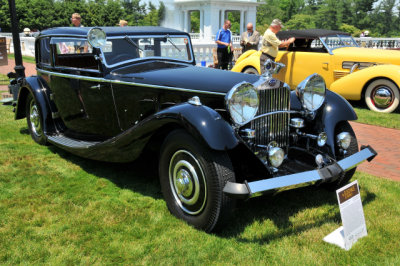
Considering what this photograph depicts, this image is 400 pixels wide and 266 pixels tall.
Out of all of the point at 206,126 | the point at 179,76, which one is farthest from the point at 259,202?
the point at 179,76

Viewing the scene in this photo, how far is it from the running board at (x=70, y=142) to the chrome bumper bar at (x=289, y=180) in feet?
6.65

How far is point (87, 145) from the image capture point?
407 centimetres

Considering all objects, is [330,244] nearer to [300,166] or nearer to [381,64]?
[300,166]

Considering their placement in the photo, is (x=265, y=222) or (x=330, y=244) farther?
(x=265, y=222)

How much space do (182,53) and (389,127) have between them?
13.1 feet

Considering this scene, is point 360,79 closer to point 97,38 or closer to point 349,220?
point 349,220

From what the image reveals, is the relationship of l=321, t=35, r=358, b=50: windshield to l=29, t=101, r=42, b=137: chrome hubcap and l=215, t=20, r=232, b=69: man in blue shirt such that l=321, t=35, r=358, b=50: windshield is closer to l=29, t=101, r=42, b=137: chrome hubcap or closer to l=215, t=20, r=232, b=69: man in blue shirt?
l=215, t=20, r=232, b=69: man in blue shirt

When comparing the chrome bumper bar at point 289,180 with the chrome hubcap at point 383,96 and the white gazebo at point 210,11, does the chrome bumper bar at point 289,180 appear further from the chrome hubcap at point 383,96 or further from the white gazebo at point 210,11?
the white gazebo at point 210,11

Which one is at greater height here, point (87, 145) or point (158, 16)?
point (158, 16)

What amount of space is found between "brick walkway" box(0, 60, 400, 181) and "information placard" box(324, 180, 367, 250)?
1644 millimetres

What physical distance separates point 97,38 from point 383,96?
19.3ft

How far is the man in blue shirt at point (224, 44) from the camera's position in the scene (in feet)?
34.2

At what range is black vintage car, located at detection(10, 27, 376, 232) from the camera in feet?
9.00

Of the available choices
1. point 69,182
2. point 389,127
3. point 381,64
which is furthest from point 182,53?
point 381,64
